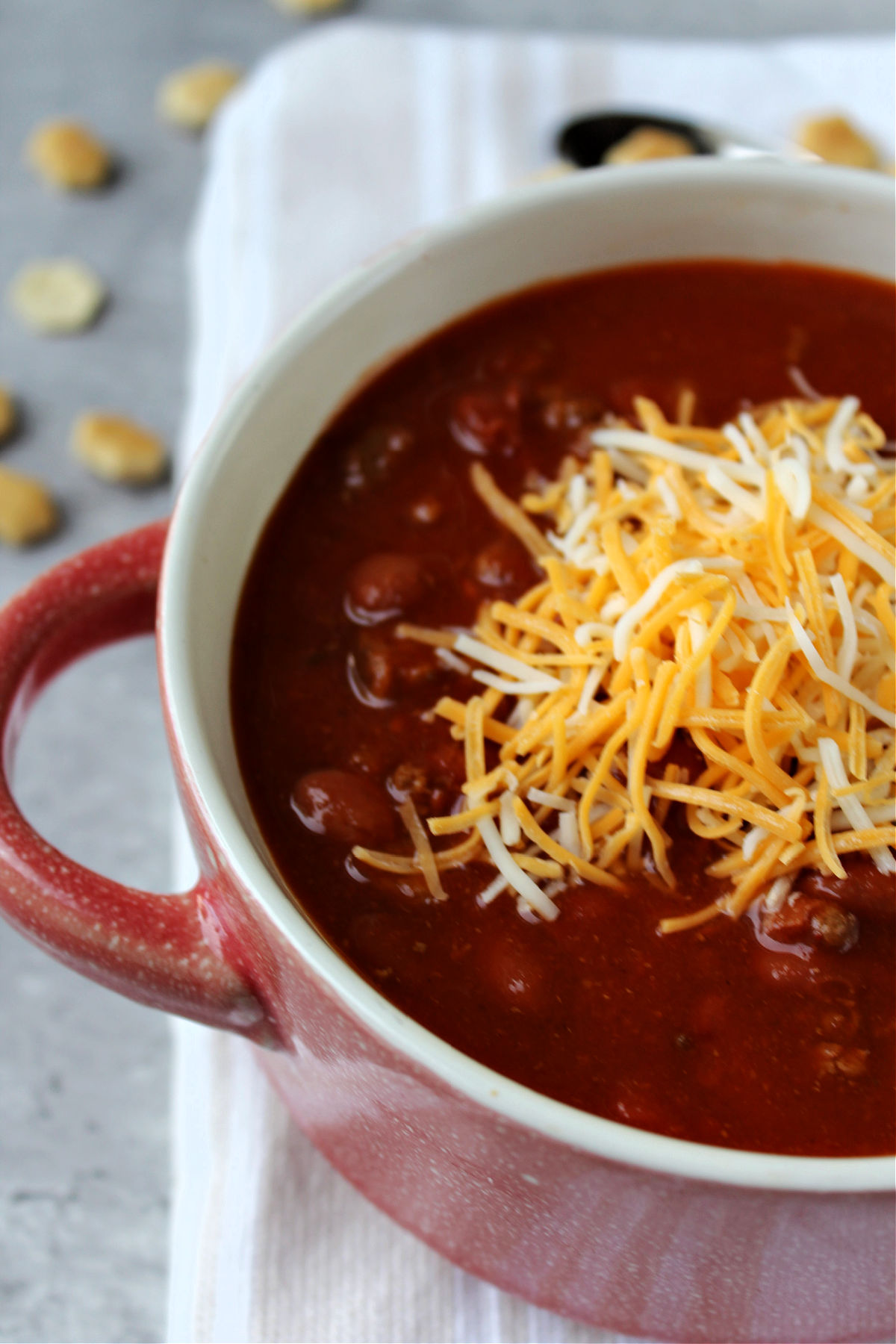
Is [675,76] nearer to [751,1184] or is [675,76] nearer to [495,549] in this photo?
[495,549]

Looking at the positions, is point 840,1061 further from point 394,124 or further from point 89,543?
point 394,124

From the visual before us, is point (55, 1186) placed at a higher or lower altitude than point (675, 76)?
lower

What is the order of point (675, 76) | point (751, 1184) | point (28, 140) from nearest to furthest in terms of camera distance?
point (751, 1184), point (675, 76), point (28, 140)

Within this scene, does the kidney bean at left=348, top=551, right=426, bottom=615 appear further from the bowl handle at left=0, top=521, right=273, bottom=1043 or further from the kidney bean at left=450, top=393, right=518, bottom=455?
the bowl handle at left=0, top=521, right=273, bottom=1043

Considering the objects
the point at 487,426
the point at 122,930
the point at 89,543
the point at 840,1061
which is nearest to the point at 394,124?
the point at 89,543

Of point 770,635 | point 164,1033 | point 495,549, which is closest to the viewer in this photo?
point 770,635

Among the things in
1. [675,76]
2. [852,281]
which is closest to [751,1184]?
[852,281]

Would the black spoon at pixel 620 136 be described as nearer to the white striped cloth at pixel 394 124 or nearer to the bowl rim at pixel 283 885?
the white striped cloth at pixel 394 124
